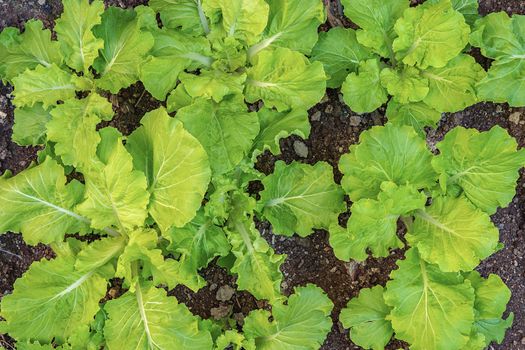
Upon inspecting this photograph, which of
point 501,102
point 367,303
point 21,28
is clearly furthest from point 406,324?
point 21,28

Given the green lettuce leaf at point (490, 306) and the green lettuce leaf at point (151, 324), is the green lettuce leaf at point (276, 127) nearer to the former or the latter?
the green lettuce leaf at point (151, 324)

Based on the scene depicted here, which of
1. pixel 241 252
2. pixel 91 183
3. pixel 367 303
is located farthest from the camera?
pixel 367 303

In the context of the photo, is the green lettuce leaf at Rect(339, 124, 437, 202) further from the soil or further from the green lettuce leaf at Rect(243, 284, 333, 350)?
the green lettuce leaf at Rect(243, 284, 333, 350)

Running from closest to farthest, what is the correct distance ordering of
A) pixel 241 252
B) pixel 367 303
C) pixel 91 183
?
pixel 91 183 → pixel 241 252 → pixel 367 303

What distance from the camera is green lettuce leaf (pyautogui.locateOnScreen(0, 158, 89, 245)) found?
2.33 metres

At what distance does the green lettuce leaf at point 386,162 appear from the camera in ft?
7.62

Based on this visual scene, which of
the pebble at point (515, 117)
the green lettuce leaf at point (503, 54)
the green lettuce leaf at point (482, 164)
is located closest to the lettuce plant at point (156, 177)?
the green lettuce leaf at point (482, 164)

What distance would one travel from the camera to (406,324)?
2465mm

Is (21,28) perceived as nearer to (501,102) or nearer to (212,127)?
(212,127)

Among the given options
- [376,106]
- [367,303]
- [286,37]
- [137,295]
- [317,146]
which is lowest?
[367,303]

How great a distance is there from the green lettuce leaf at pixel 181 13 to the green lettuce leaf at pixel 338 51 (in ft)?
1.70

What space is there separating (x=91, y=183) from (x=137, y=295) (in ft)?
1.71

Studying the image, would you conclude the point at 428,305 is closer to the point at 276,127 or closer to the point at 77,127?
the point at 276,127

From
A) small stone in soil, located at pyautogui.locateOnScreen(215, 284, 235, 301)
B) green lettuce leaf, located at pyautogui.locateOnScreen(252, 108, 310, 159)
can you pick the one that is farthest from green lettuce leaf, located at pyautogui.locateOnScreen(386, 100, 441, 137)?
small stone in soil, located at pyautogui.locateOnScreen(215, 284, 235, 301)
